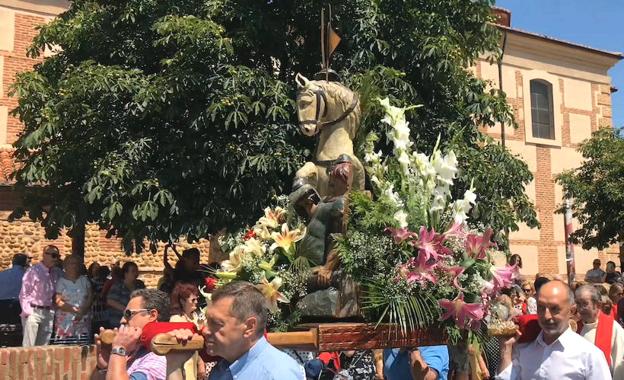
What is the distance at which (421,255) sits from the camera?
4.12 m

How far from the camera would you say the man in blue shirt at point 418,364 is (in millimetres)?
5027

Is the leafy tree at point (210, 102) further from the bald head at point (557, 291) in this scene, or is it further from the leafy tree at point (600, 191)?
the leafy tree at point (600, 191)

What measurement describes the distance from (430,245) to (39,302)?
7267mm

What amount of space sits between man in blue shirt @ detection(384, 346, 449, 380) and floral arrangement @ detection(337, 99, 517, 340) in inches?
37.4

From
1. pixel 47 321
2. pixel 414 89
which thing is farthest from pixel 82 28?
pixel 414 89

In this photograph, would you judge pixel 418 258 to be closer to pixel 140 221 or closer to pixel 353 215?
pixel 353 215

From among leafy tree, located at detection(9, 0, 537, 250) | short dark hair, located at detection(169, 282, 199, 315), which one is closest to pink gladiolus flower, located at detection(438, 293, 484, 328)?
short dark hair, located at detection(169, 282, 199, 315)

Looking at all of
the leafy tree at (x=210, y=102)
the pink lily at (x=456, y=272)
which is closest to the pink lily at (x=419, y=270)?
the pink lily at (x=456, y=272)

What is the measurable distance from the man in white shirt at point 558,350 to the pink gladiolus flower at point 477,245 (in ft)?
1.62

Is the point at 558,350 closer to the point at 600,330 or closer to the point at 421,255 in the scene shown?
the point at 421,255

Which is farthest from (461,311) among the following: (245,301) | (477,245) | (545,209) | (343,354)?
(545,209)

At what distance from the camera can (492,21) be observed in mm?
11359

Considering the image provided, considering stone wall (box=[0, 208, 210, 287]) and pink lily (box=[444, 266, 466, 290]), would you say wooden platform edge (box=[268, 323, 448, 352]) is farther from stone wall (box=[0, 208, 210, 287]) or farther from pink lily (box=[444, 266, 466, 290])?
stone wall (box=[0, 208, 210, 287])

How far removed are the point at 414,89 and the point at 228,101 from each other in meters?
2.78
